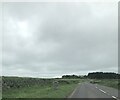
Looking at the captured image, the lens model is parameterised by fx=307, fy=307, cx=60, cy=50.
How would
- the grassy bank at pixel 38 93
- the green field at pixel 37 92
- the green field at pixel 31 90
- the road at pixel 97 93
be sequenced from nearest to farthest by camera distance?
the grassy bank at pixel 38 93, the green field at pixel 37 92, the green field at pixel 31 90, the road at pixel 97 93

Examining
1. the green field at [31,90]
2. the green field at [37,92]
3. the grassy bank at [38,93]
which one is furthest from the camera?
the green field at [31,90]

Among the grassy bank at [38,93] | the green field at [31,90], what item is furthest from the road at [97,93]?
the grassy bank at [38,93]

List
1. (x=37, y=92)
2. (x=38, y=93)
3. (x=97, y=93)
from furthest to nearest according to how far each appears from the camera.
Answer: (x=97, y=93) < (x=37, y=92) < (x=38, y=93)

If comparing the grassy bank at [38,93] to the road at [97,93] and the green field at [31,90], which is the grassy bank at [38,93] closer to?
the green field at [31,90]

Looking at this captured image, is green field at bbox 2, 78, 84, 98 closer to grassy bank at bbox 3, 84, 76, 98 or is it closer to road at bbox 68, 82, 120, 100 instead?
grassy bank at bbox 3, 84, 76, 98

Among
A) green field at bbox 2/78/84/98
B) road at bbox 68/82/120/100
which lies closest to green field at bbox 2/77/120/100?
green field at bbox 2/78/84/98

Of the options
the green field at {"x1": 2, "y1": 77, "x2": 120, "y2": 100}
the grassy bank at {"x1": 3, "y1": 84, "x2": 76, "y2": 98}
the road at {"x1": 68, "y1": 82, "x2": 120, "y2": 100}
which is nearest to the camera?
the grassy bank at {"x1": 3, "y1": 84, "x2": 76, "y2": 98}

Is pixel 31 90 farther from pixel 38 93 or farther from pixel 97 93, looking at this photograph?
pixel 97 93

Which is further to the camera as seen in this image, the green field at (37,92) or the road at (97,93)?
the road at (97,93)

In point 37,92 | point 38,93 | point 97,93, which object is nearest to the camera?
point 38,93

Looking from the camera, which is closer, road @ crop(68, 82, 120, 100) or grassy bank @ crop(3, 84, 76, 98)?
grassy bank @ crop(3, 84, 76, 98)

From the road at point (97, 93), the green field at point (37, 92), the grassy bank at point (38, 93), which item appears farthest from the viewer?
the road at point (97, 93)

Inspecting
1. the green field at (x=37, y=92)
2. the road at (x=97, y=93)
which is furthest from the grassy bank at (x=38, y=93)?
the road at (x=97, y=93)

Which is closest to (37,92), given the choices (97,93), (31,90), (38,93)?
(38,93)
